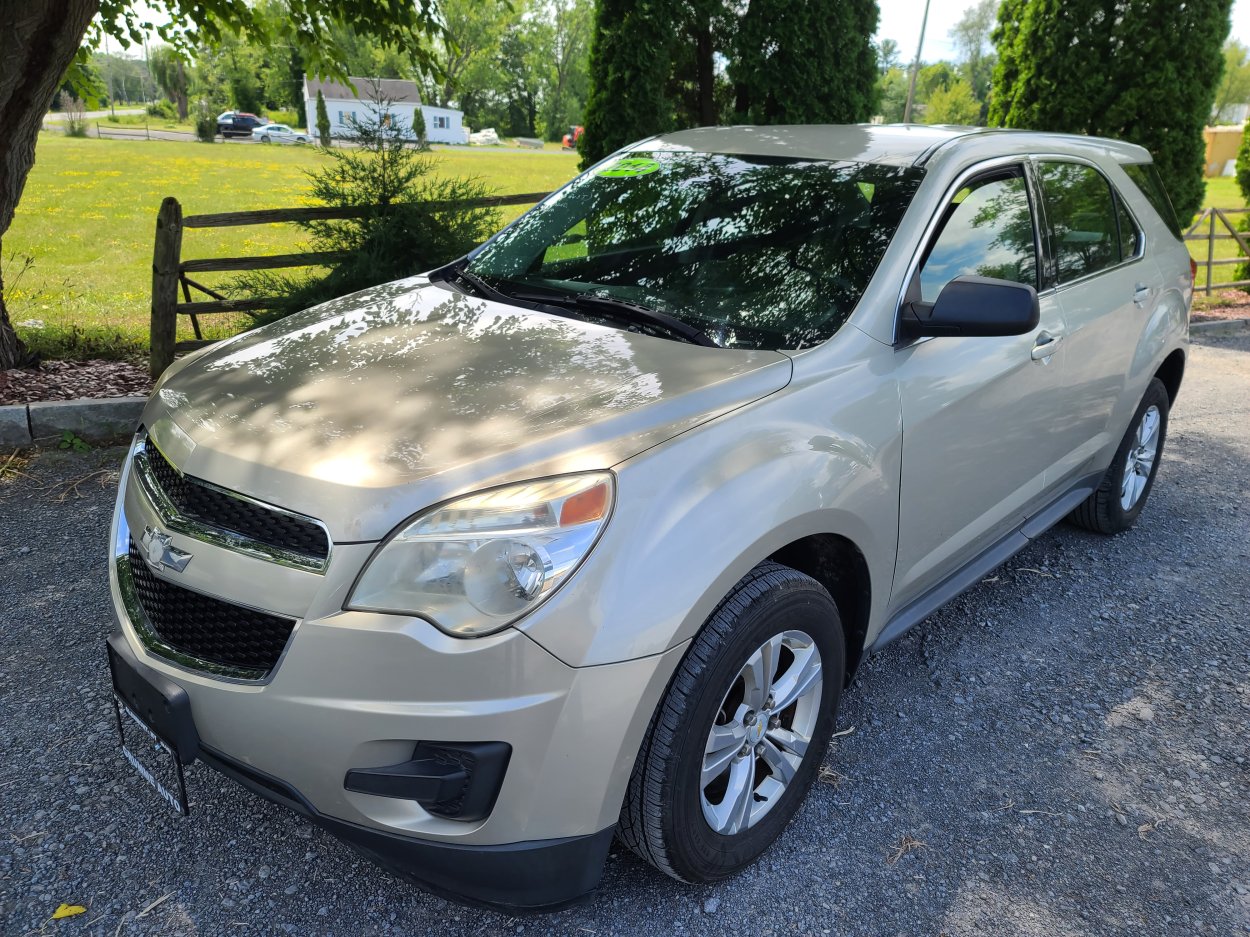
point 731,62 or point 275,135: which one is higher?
point 275,135

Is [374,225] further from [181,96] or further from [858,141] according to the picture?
[181,96]

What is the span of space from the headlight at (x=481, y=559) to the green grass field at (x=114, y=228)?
481cm

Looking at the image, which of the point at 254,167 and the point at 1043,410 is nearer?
the point at 1043,410

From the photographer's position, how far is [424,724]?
1.77 metres

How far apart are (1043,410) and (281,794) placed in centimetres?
267

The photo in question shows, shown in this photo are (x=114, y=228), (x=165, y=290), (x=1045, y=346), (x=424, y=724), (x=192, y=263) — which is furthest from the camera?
(x=114, y=228)

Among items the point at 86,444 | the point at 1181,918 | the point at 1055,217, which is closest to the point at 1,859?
the point at 1181,918

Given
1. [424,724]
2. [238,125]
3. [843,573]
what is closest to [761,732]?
[843,573]

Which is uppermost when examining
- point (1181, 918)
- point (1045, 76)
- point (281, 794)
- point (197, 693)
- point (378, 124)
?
point (1045, 76)

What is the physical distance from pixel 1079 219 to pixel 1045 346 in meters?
0.79

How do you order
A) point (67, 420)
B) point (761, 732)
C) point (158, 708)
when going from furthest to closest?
1. point (67, 420)
2. point (761, 732)
3. point (158, 708)

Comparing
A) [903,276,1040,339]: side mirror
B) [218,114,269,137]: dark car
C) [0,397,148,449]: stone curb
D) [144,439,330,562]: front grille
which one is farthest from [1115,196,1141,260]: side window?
[218,114,269,137]: dark car

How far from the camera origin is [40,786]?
259 centimetres

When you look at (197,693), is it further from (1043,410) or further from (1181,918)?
(1043,410)
